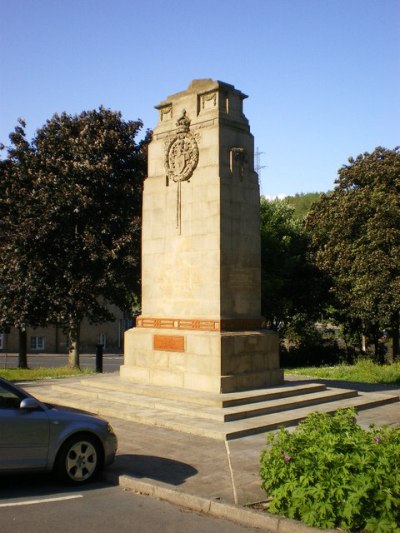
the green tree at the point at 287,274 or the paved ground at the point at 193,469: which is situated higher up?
the green tree at the point at 287,274

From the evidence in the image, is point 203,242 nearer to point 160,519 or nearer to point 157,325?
point 157,325

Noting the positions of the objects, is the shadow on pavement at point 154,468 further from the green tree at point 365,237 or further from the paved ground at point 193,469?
the green tree at point 365,237

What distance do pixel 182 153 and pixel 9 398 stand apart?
846 cm

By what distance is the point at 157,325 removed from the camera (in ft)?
45.7

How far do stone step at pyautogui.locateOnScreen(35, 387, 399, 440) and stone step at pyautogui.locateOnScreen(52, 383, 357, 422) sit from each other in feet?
0.29

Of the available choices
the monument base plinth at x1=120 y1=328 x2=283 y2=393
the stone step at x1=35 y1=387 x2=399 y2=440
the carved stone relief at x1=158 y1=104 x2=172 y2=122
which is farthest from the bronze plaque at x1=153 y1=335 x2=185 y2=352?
the carved stone relief at x1=158 y1=104 x2=172 y2=122

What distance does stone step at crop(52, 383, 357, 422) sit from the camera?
1070 centimetres

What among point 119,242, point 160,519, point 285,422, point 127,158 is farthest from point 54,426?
point 127,158

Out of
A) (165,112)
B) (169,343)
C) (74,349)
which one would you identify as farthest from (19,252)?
(169,343)

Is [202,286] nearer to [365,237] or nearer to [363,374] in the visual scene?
[363,374]

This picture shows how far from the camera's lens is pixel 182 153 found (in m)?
13.8

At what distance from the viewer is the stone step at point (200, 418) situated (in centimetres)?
973

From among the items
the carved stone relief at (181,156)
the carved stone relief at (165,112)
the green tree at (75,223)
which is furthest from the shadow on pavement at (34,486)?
the green tree at (75,223)

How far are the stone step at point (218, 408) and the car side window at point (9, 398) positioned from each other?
4.42 meters
